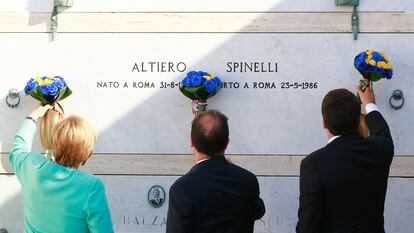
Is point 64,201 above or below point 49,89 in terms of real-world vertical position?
below

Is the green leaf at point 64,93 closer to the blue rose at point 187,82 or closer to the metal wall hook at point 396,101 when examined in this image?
the blue rose at point 187,82

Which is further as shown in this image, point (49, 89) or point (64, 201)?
point (49, 89)

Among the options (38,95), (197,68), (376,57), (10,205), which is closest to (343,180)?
(376,57)

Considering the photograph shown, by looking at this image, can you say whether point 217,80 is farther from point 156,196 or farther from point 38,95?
point 38,95

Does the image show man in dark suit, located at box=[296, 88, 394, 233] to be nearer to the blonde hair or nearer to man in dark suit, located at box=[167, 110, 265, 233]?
man in dark suit, located at box=[167, 110, 265, 233]

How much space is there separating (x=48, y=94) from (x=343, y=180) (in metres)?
2.24

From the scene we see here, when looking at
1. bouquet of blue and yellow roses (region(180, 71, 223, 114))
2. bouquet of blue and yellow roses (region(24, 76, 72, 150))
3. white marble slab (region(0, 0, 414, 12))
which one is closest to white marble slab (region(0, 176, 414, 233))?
bouquet of blue and yellow roses (region(24, 76, 72, 150))

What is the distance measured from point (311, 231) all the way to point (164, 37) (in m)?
2.03

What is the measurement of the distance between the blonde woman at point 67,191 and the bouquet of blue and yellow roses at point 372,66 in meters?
2.11

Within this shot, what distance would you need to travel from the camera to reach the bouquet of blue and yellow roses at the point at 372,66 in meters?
4.54

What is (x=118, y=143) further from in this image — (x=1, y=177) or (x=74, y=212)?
(x=74, y=212)

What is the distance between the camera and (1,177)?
4914 millimetres

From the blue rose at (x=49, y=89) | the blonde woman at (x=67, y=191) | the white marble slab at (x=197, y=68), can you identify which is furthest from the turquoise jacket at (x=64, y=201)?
the white marble slab at (x=197, y=68)

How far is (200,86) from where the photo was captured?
462cm
